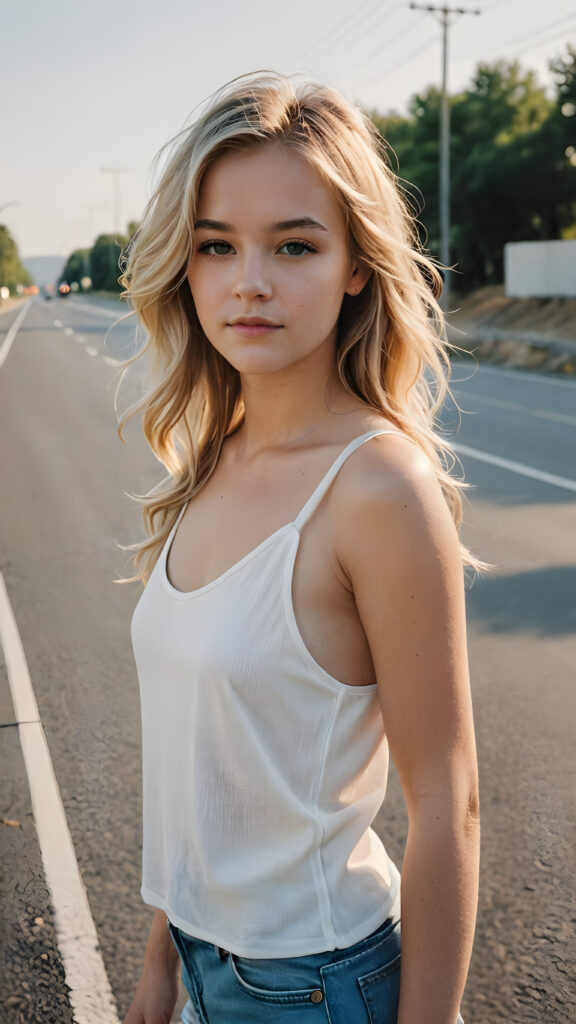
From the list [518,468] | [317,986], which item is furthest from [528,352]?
[317,986]

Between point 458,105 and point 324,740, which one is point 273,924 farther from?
point 458,105

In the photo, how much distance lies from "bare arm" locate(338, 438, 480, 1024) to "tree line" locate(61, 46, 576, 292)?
37706 mm

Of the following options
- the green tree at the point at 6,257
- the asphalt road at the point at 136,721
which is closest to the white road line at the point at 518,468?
the asphalt road at the point at 136,721

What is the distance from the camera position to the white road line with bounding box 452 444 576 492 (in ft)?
32.8

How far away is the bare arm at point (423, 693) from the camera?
1363 millimetres

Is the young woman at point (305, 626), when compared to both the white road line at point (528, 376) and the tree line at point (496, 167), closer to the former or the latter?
the white road line at point (528, 376)

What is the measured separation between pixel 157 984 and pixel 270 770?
0.58 meters

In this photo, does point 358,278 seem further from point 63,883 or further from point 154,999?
point 63,883

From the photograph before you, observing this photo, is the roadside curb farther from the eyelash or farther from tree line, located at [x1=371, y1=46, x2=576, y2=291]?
the eyelash

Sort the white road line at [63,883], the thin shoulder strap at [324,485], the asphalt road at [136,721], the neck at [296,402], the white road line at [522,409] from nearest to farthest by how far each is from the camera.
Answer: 1. the thin shoulder strap at [324,485]
2. the neck at [296,402]
3. the white road line at [63,883]
4. the asphalt road at [136,721]
5. the white road line at [522,409]

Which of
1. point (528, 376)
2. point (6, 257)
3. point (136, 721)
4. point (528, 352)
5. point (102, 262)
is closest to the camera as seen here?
point (136, 721)

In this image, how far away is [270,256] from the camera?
1.57m

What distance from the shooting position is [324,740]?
1457 mm

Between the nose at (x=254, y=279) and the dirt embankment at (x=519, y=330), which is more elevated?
the nose at (x=254, y=279)
